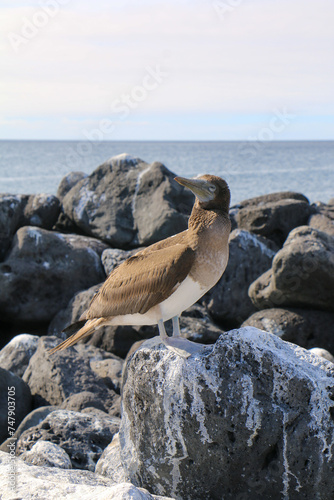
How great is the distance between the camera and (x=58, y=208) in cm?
1428

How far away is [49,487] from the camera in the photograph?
13.7 feet

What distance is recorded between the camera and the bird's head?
494cm

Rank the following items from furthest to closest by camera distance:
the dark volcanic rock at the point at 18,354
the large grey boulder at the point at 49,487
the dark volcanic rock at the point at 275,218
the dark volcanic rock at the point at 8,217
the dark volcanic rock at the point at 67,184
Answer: the dark volcanic rock at the point at 67,184 → the dark volcanic rock at the point at 275,218 → the dark volcanic rock at the point at 8,217 → the dark volcanic rock at the point at 18,354 → the large grey boulder at the point at 49,487

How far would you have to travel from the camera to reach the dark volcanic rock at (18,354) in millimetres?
9500

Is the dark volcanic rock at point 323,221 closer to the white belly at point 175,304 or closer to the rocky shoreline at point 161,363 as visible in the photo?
the rocky shoreline at point 161,363

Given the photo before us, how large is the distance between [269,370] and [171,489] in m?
1.28

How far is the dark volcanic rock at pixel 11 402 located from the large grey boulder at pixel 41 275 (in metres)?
3.49

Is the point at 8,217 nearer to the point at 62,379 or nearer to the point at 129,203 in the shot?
the point at 129,203

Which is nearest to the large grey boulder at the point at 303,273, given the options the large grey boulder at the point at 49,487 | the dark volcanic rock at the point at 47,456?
the dark volcanic rock at the point at 47,456

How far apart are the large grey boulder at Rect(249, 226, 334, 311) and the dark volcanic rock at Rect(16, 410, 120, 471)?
3.63 metres

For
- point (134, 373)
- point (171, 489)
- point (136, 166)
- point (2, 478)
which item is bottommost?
point (171, 489)

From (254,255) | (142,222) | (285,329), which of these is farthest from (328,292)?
(142,222)

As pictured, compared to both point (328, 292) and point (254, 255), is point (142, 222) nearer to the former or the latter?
point (254, 255)

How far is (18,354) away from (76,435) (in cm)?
361
